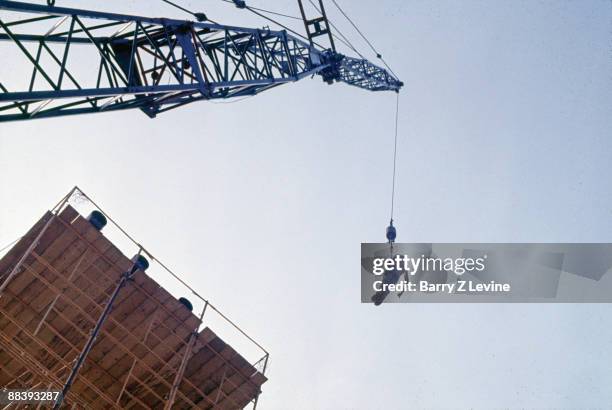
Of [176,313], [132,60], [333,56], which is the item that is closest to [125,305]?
[176,313]

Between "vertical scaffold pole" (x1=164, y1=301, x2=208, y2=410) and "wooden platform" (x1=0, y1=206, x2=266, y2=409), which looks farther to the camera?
"vertical scaffold pole" (x1=164, y1=301, x2=208, y2=410)

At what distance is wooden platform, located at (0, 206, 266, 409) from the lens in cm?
1303

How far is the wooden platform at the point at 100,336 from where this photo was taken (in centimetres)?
1303

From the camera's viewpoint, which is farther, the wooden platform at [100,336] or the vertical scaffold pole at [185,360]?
the vertical scaffold pole at [185,360]

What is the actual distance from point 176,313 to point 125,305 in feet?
4.73

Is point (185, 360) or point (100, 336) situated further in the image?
point (100, 336)

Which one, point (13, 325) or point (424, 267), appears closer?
point (13, 325)

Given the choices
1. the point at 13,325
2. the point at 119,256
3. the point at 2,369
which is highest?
the point at 119,256

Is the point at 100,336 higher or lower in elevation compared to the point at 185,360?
higher

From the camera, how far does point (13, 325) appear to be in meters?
13.6

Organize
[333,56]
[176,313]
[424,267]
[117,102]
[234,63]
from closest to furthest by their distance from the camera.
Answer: [117,102] → [234,63] → [176,313] → [424,267] → [333,56]

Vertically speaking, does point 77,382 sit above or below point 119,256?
below

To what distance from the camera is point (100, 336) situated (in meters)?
14.1

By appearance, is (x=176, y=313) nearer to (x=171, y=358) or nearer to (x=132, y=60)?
(x=171, y=358)
